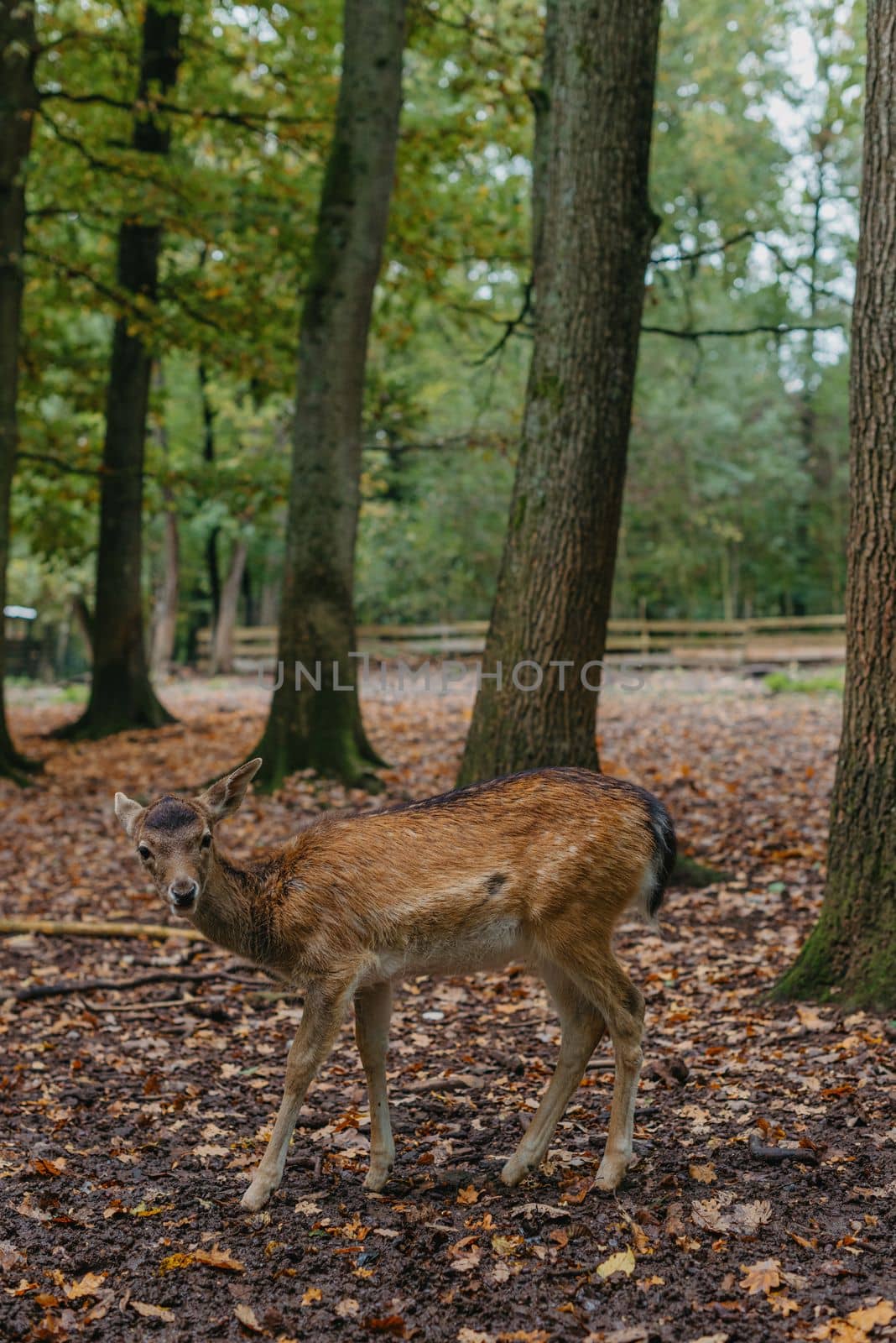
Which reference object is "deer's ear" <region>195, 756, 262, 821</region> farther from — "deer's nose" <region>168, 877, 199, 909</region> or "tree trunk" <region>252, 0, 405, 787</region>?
"tree trunk" <region>252, 0, 405, 787</region>

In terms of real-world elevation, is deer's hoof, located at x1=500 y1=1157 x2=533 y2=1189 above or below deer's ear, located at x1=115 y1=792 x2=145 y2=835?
below

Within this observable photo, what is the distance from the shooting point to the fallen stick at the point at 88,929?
771 cm

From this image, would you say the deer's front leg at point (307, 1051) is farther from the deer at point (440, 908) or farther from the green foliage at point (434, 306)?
the green foliage at point (434, 306)

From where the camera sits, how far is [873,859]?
554cm

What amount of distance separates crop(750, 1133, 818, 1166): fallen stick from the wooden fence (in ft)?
74.8

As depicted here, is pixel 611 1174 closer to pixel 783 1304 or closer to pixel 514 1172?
pixel 514 1172

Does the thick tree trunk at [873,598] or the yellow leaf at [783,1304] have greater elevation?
the thick tree trunk at [873,598]

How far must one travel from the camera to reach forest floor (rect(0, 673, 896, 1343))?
350 cm

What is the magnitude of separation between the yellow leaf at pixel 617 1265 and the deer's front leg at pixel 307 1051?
1.15m

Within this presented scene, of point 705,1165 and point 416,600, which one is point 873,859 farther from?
point 416,600

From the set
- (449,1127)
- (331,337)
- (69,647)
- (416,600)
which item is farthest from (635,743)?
(69,647)

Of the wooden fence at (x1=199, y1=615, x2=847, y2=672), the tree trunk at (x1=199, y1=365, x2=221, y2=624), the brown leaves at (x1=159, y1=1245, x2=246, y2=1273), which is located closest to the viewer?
the brown leaves at (x1=159, y1=1245, x2=246, y2=1273)

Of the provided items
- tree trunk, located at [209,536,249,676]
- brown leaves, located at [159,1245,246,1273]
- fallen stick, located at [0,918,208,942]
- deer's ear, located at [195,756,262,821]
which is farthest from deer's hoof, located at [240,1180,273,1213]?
tree trunk, located at [209,536,249,676]

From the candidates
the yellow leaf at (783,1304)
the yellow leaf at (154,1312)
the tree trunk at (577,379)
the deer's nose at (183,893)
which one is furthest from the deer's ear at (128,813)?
the tree trunk at (577,379)
